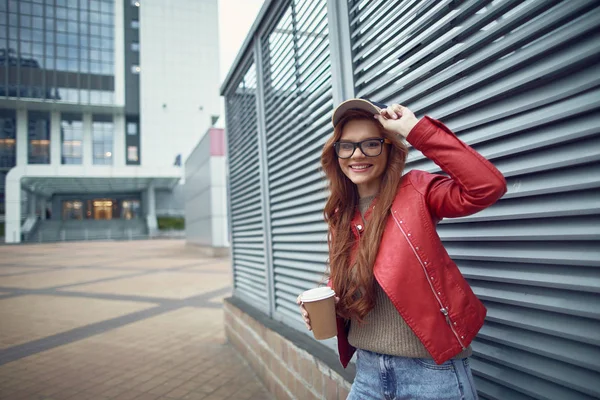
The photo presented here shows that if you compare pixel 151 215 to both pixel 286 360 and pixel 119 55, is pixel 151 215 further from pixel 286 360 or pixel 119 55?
pixel 286 360

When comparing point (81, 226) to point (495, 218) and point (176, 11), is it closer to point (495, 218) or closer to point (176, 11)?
point (176, 11)

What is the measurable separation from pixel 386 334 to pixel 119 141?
43.9 meters

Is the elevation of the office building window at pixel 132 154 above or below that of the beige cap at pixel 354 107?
above

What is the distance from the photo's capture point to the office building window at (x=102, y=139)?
3941cm

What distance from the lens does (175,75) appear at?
41.2 m

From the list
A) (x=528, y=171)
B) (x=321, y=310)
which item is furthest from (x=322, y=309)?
(x=528, y=171)

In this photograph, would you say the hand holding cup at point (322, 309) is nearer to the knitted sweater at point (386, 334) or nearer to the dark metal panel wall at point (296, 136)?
the knitted sweater at point (386, 334)

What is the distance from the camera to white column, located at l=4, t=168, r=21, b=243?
106 feet

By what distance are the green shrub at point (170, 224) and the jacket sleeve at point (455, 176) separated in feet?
139

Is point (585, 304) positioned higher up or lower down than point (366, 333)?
higher up

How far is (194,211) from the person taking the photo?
63.7 ft

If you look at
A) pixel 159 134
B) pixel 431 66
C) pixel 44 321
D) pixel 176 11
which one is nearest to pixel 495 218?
pixel 431 66

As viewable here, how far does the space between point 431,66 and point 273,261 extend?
2584 mm

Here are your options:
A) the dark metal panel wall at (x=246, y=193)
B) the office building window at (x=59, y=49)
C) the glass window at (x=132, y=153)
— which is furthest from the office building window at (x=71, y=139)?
the dark metal panel wall at (x=246, y=193)
